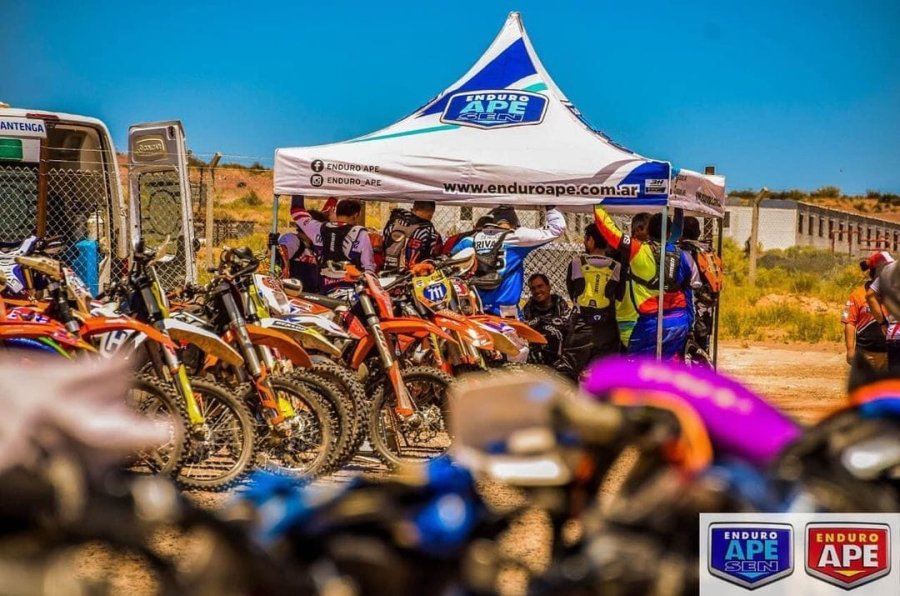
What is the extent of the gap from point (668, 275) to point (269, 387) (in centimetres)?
425

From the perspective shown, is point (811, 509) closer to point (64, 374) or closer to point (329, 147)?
point (64, 374)

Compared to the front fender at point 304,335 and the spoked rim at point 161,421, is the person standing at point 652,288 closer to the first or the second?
the front fender at point 304,335

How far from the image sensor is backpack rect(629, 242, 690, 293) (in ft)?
30.5

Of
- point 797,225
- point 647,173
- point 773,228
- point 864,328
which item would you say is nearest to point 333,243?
point 647,173

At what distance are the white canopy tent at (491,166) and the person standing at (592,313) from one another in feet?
1.92

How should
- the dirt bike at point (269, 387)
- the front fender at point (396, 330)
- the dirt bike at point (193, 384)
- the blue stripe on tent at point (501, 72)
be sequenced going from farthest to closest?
the blue stripe on tent at point (501, 72) → the front fender at point (396, 330) → the dirt bike at point (269, 387) → the dirt bike at point (193, 384)

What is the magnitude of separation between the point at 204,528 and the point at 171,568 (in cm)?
5

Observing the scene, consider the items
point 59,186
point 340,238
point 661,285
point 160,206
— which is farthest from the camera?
point 59,186

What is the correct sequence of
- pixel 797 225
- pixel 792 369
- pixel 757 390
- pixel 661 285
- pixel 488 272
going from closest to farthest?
pixel 757 390 → pixel 661 285 → pixel 488 272 → pixel 792 369 → pixel 797 225

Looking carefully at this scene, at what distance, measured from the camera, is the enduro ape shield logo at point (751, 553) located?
1404mm

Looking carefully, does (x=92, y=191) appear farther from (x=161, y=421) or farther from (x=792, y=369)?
(x=792, y=369)

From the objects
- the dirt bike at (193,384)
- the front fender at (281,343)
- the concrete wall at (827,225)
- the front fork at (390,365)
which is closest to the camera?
the dirt bike at (193,384)

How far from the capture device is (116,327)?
590 cm

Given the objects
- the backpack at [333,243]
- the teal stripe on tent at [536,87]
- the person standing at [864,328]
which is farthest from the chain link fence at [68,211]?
the person standing at [864,328]
